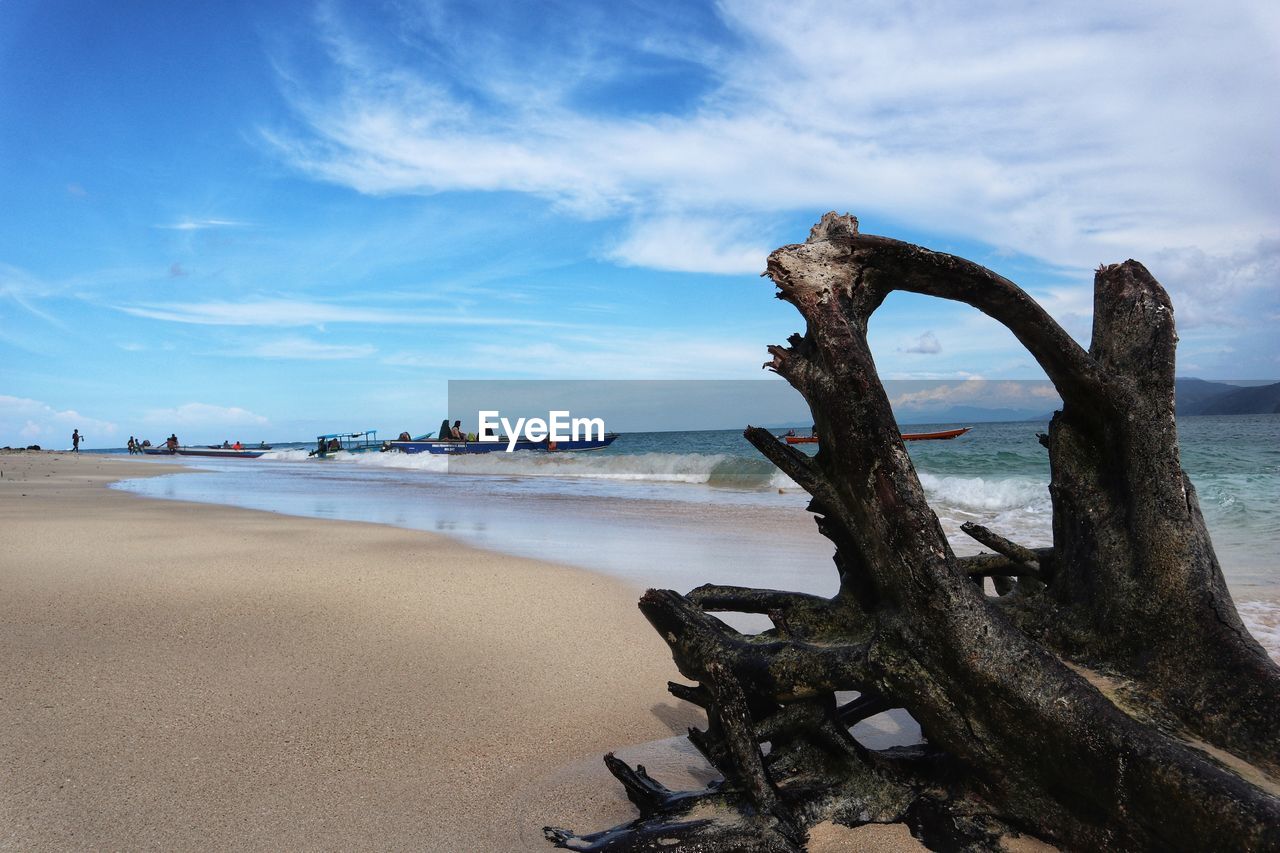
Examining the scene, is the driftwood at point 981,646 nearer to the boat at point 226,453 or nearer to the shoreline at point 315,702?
the shoreline at point 315,702

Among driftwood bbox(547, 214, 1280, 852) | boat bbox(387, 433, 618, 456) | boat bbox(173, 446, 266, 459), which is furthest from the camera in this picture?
boat bbox(173, 446, 266, 459)

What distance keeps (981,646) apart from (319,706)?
11.2 feet

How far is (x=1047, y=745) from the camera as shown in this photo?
2371 millimetres

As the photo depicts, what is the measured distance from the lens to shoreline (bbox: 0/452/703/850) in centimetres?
317

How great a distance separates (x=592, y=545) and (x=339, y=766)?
7.13 meters

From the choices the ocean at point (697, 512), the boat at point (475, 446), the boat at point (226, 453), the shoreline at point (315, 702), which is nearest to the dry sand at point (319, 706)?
the shoreline at point (315, 702)

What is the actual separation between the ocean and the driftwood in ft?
12.4

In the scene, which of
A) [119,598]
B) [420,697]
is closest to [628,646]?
[420,697]

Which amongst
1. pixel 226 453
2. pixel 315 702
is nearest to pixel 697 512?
pixel 315 702

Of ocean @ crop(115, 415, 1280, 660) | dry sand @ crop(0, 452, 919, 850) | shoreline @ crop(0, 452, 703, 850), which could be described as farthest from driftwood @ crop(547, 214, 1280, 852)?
ocean @ crop(115, 415, 1280, 660)

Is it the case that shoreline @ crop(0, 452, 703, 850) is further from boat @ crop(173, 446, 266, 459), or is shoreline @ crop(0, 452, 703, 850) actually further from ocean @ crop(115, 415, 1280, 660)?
boat @ crop(173, 446, 266, 459)

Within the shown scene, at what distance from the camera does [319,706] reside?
4.37 meters

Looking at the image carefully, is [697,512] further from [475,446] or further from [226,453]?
[226,453]

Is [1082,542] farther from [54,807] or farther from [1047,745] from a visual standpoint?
[54,807]
